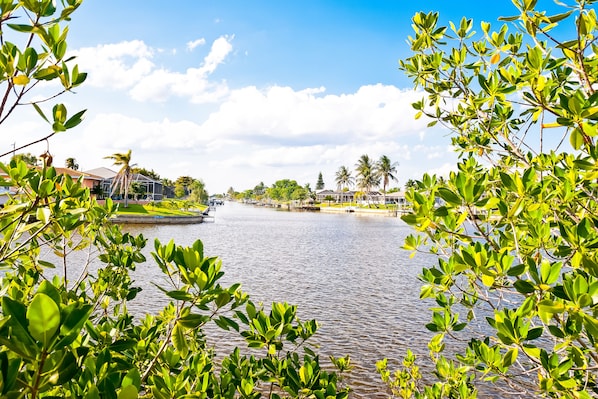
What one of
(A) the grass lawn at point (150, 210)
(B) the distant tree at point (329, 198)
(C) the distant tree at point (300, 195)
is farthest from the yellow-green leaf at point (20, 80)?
(C) the distant tree at point (300, 195)

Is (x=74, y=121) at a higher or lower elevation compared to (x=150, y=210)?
higher

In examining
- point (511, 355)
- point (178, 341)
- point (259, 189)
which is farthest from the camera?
point (259, 189)

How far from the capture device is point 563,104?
1831 mm

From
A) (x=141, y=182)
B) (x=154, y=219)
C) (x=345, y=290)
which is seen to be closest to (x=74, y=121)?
(x=345, y=290)

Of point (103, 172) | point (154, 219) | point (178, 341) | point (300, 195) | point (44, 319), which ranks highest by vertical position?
point (103, 172)

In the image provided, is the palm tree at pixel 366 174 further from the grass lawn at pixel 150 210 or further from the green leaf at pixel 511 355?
the green leaf at pixel 511 355

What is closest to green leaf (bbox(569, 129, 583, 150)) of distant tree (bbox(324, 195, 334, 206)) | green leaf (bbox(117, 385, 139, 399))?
green leaf (bbox(117, 385, 139, 399))

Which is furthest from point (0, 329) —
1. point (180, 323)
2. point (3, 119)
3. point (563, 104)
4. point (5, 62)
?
point (563, 104)

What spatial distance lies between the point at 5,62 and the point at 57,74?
0.64ft

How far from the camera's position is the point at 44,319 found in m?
0.84

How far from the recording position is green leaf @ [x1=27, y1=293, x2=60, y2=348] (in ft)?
2.70

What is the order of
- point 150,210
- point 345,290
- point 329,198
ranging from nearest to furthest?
point 345,290
point 150,210
point 329,198

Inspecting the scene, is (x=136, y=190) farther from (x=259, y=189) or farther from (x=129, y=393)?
(x=259, y=189)

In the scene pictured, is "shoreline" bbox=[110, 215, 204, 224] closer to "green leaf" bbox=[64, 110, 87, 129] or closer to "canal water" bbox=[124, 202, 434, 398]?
"canal water" bbox=[124, 202, 434, 398]
